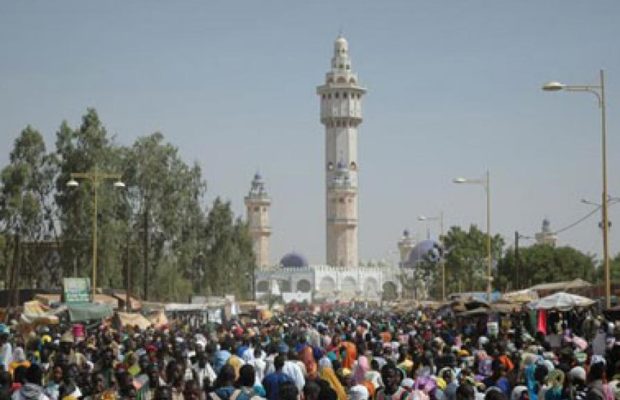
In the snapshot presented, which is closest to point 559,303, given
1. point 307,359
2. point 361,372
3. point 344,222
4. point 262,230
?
point 307,359

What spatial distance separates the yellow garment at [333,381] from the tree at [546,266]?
6324cm

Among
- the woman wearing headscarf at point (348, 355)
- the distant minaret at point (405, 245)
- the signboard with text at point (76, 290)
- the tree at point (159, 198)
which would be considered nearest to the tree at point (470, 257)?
the tree at point (159, 198)

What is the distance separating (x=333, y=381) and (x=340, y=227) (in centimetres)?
13193

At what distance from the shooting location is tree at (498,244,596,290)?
75.9m

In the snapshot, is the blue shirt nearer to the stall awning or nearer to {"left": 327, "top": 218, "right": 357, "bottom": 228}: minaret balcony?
the stall awning

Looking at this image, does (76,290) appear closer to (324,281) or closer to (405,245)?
(324,281)

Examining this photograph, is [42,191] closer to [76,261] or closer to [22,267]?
Result: [76,261]

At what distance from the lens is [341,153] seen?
14188 centimetres

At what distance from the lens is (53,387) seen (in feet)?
39.1

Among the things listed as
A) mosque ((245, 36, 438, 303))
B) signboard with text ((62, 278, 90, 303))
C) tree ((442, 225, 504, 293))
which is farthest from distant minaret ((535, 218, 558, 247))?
signboard with text ((62, 278, 90, 303))

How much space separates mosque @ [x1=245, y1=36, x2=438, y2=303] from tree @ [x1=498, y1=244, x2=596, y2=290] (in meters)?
59.5

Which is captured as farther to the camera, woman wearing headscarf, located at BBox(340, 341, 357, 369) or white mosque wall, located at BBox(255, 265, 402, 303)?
white mosque wall, located at BBox(255, 265, 402, 303)

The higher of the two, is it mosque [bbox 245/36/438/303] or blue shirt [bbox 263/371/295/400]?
mosque [bbox 245/36/438/303]

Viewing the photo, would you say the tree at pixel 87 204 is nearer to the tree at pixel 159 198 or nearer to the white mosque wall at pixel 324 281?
the tree at pixel 159 198
